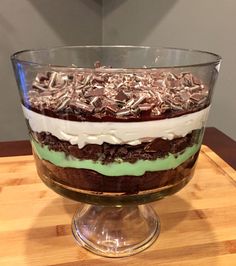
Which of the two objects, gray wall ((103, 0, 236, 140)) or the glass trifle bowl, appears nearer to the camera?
the glass trifle bowl

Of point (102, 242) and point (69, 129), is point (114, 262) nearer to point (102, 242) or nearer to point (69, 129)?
point (102, 242)

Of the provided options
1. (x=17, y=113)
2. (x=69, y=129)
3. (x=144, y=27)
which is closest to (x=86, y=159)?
(x=69, y=129)

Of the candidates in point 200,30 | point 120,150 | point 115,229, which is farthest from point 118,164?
point 200,30

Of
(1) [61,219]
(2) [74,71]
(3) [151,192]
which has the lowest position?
(1) [61,219]

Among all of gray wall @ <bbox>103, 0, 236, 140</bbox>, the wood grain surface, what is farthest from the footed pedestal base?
gray wall @ <bbox>103, 0, 236, 140</bbox>

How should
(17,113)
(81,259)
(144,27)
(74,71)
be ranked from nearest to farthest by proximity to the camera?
(74,71)
(81,259)
(144,27)
(17,113)

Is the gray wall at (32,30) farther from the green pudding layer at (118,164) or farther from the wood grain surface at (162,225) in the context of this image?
the green pudding layer at (118,164)

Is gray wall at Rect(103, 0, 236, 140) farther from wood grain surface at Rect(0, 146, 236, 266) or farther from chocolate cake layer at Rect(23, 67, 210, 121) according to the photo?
chocolate cake layer at Rect(23, 67, 210, 121)
